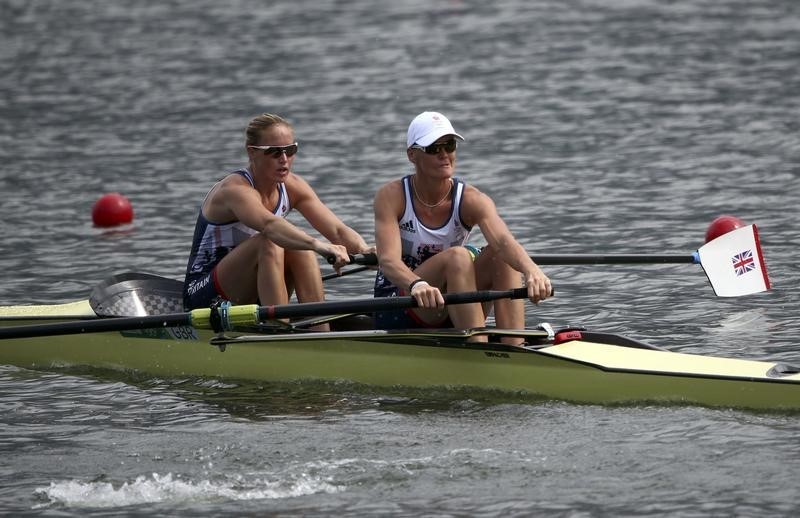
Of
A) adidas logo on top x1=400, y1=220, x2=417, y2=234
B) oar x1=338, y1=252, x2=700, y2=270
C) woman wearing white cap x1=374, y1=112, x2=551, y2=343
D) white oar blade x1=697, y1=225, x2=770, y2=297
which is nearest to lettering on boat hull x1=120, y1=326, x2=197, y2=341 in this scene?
oar x1=338, y1=252, x2=700, y2=270

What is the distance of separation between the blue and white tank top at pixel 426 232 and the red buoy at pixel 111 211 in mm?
7300

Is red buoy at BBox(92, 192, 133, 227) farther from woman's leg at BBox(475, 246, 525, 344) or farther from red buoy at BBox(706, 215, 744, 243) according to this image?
woman's leg at BBox(475, 246, 525, 344)

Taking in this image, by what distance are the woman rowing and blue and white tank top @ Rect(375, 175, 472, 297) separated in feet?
1.69

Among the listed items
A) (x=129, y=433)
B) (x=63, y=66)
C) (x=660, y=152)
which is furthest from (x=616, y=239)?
(x=63, y=66)

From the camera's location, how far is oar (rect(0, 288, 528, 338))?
9.08m

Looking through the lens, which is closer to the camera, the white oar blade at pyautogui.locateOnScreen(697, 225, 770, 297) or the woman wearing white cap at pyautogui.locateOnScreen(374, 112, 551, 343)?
the woman wearing white cap at pyautogui.locateOnScreen(374, 112, 551, 343)

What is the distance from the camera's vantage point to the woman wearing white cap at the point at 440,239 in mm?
9266

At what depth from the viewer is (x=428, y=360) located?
9.52 m

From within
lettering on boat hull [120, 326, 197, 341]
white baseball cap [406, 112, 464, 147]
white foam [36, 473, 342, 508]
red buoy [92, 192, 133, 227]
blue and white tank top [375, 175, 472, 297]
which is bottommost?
white foam [36, 473, 342, 508]

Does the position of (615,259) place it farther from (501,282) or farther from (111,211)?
(111,211)

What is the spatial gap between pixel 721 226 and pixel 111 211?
6.81 metres

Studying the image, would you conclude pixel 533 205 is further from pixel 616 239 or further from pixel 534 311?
pixel 534 311

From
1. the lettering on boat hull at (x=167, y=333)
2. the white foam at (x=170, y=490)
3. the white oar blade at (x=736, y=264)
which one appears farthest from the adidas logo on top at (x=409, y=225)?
the white oar blade at (x=736, y=264)

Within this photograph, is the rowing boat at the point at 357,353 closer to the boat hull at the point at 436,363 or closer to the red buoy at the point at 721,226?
the boat hull at the point at 436,363
